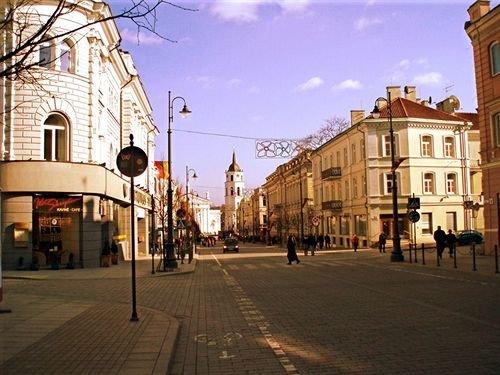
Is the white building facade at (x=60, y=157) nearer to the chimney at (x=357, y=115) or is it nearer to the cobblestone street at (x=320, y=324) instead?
the cobblestone street at (x=320, y=324)

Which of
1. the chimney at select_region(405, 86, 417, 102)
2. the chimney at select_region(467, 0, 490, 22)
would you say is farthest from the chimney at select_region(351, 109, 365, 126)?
the chimney at select_region(467, 0, 490, 22)

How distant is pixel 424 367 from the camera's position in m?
6.98

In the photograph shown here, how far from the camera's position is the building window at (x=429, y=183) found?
2035 inches

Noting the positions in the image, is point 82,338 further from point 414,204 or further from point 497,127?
point 497,127

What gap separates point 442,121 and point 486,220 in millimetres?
23641

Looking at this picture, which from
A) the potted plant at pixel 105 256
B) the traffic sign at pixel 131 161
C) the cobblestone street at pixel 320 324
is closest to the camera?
the cobblestone street at pixel 320 324

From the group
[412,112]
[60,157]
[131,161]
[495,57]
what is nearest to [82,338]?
[131,161]

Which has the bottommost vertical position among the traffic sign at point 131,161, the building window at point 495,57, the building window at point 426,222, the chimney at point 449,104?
the building window at point 426,222

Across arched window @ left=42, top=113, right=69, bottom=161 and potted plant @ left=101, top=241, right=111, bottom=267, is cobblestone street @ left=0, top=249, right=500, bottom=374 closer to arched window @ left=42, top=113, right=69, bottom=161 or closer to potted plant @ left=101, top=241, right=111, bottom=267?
arched window @ left=42, top=113, right=69, bottom=161

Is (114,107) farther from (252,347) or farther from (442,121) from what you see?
(252,347)

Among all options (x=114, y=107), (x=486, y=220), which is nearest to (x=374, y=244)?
(x=486, y=220)

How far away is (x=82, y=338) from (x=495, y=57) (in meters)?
27.3

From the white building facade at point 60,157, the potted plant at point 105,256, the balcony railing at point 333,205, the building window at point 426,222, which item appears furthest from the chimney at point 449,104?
the potted plant at point 105,256

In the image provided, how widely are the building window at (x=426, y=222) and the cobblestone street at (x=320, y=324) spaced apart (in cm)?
3231
